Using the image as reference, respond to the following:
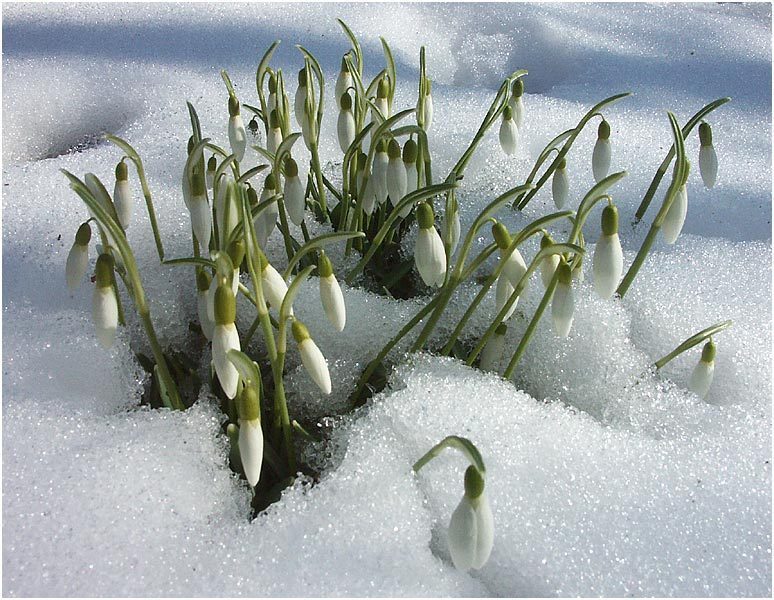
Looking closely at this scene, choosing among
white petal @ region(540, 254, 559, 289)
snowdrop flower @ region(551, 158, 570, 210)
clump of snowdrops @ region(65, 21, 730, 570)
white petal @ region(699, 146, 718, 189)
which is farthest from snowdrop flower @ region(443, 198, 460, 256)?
white petal @ region(699, 146, 718, 189)

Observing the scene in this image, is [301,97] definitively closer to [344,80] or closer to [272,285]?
[344,80]

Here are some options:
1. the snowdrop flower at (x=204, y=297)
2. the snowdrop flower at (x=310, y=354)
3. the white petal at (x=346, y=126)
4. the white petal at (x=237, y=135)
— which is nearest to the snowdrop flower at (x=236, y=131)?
Result: the white petal at (x=237, y=135)

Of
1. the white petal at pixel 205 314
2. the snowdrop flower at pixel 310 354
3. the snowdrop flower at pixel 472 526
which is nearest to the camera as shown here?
the snowdrop flower at pixel 472 526

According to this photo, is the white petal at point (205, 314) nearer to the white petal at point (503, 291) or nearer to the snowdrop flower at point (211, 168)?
the snowdrop flower at point (211, 168)

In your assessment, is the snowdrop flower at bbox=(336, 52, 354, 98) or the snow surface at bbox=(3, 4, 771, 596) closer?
the snow surface at bbox=(3, 4, 771, 596)

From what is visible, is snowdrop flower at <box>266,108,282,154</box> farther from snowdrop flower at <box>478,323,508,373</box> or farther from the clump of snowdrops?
snowdrop flower at <box>478,323,508,373</box>
